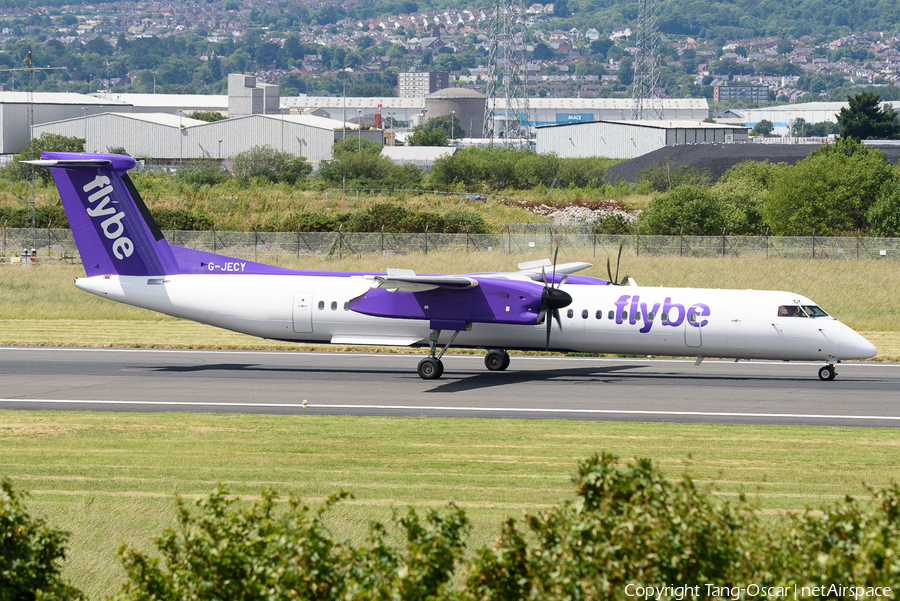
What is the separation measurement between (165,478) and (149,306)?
14749 millimetres

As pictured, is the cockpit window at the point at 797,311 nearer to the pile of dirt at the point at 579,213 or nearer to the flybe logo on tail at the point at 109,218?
the flybe logo on tail at the point at 109,218

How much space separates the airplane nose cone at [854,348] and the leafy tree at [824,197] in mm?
37630

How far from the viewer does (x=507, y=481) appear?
14305 mm

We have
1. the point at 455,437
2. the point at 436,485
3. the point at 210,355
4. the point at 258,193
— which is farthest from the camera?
the point at 258,193

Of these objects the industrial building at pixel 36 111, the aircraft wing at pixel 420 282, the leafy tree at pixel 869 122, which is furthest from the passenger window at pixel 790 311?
the industrial building at pixel 36 111

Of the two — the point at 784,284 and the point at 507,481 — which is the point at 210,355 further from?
the point at 784,284

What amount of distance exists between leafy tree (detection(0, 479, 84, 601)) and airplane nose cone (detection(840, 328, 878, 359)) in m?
22.6

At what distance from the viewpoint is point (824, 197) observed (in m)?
62.6

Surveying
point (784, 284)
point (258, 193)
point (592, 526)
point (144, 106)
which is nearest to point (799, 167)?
point (784, 284)

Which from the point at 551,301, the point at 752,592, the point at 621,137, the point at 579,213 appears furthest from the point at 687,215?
the point at 621,137

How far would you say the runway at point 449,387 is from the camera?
21.9 metres

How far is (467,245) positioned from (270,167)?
180ft

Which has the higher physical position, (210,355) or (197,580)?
(197,580)

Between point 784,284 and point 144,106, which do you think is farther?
point 144,106
